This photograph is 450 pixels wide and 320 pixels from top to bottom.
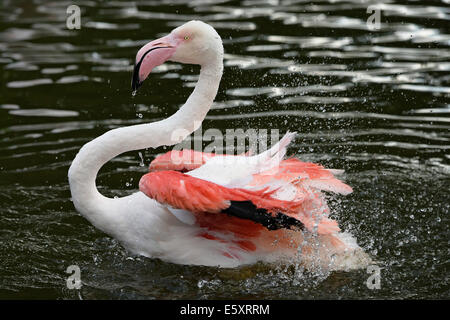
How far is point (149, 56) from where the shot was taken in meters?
5.21

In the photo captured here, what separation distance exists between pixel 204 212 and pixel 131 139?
0.76m

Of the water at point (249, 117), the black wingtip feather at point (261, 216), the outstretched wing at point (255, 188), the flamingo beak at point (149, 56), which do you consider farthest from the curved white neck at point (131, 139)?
the black wingtip feather at point (261, 216)

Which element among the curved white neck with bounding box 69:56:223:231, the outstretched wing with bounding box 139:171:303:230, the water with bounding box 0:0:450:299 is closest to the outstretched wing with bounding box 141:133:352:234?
the outstretched wing with bounding box 139:171:303:230

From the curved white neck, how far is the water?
1.91ft

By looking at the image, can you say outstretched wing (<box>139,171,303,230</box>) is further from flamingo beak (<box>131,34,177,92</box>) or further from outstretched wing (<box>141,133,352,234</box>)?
flamingo beak (<box>131,34,177,92</box>)


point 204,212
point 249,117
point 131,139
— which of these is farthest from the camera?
point 249,117

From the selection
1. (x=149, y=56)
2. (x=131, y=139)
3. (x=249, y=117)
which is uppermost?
(x=149, y=56)

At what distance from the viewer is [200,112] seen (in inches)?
213

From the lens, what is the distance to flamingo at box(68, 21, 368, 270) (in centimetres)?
523

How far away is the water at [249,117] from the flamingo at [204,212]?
0.16 metres

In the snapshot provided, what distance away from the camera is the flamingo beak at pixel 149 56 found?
5.18 m

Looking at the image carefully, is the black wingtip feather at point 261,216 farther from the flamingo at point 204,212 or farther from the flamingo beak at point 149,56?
the flamingo beak at point 149,56

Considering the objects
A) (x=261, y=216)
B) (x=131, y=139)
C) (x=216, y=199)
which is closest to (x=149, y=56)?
(x=131, y=139)

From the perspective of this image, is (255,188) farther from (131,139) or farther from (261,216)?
(131,139)
